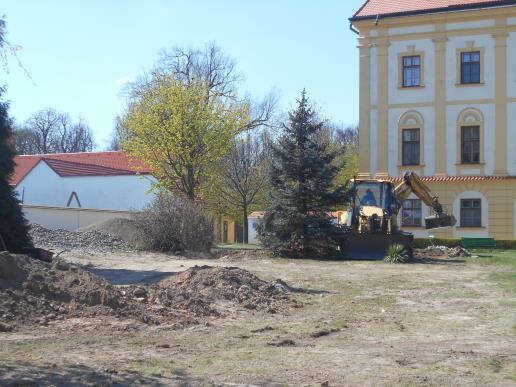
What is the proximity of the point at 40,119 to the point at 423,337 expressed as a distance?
75.5 m

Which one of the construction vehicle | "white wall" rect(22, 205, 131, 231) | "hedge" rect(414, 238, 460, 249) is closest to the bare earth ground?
the construction vehicle

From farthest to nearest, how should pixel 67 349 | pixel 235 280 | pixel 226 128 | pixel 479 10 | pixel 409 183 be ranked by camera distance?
pixel 226 128
pixel 479 10
pixel 409 183
pixel 235 280
pixel 67 349

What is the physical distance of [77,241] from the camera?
98.8 ft

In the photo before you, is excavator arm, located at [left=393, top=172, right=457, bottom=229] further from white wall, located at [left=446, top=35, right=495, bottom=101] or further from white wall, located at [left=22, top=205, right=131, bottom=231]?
white wall, located at [left=22, top=205, right=131, bottom=231]

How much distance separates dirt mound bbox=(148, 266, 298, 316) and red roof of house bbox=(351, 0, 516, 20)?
27.3 metres

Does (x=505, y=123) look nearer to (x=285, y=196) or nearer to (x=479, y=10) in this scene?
(x=479, y=10)

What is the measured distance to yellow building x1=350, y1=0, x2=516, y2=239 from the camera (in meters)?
38.9

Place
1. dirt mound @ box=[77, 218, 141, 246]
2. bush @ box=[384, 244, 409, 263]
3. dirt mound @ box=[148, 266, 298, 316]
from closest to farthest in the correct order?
dirt mound @ box=[148, 266, 298, 316]
bush @ box=[384, 244, 409, 263]
dirt mound @ box=[77, 218, 141, 246]

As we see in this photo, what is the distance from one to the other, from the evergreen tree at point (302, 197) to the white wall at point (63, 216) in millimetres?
14154

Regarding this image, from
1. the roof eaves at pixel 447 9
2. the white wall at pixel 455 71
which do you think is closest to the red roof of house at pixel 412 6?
the roof eaves at pixel 447 9

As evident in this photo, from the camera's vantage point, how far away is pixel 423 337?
11.0m

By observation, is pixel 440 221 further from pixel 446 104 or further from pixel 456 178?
pixel 446 104


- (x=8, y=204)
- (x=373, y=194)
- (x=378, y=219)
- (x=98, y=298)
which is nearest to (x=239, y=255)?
(x=378, y=219)

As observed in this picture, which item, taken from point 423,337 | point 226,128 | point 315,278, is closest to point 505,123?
point 226,128
